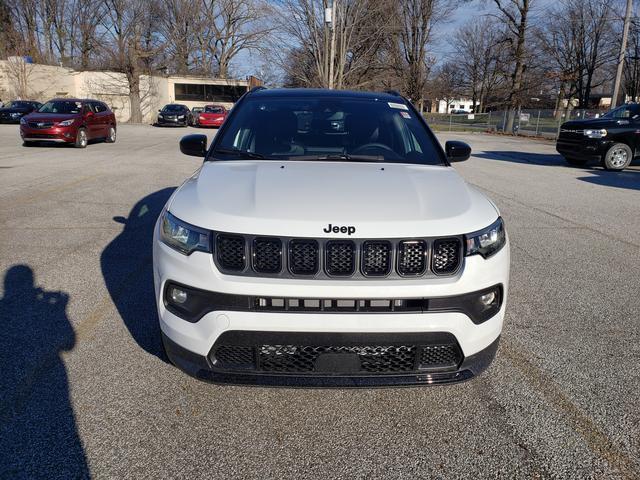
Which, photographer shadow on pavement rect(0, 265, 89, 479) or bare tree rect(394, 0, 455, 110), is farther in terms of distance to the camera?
bare tree rect(394, 0, 455, 110)

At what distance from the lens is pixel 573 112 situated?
110ft

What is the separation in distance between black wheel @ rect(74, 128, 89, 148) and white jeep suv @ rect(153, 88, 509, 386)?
16.9 m

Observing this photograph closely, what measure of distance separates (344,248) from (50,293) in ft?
10.2

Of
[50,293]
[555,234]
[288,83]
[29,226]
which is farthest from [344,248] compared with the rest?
[288,83]

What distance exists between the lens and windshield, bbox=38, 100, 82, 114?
17484mm

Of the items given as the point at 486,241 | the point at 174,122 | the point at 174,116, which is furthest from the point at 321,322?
the point at 174,122

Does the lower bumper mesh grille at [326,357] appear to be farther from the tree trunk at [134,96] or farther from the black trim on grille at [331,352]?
the tree trunk at [134,96]

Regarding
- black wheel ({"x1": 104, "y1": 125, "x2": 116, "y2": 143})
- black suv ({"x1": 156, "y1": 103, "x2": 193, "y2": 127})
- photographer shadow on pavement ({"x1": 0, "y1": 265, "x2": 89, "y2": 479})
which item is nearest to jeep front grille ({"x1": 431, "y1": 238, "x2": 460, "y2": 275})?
photographer shadow on pavement ({"x1": 0, "y1": 265, "x2": 89, "y2": 479})

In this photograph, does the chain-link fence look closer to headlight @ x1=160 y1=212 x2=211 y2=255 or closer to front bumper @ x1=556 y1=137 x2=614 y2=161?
front bumper @ x1=556 y1=137 x2=614 y2=161

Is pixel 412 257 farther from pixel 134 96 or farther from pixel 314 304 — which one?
pixel 134 96

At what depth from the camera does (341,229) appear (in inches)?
91.7

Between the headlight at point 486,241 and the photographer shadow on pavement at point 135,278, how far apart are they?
198cm

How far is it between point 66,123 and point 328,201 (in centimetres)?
1694

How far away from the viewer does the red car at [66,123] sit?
16.5 m
